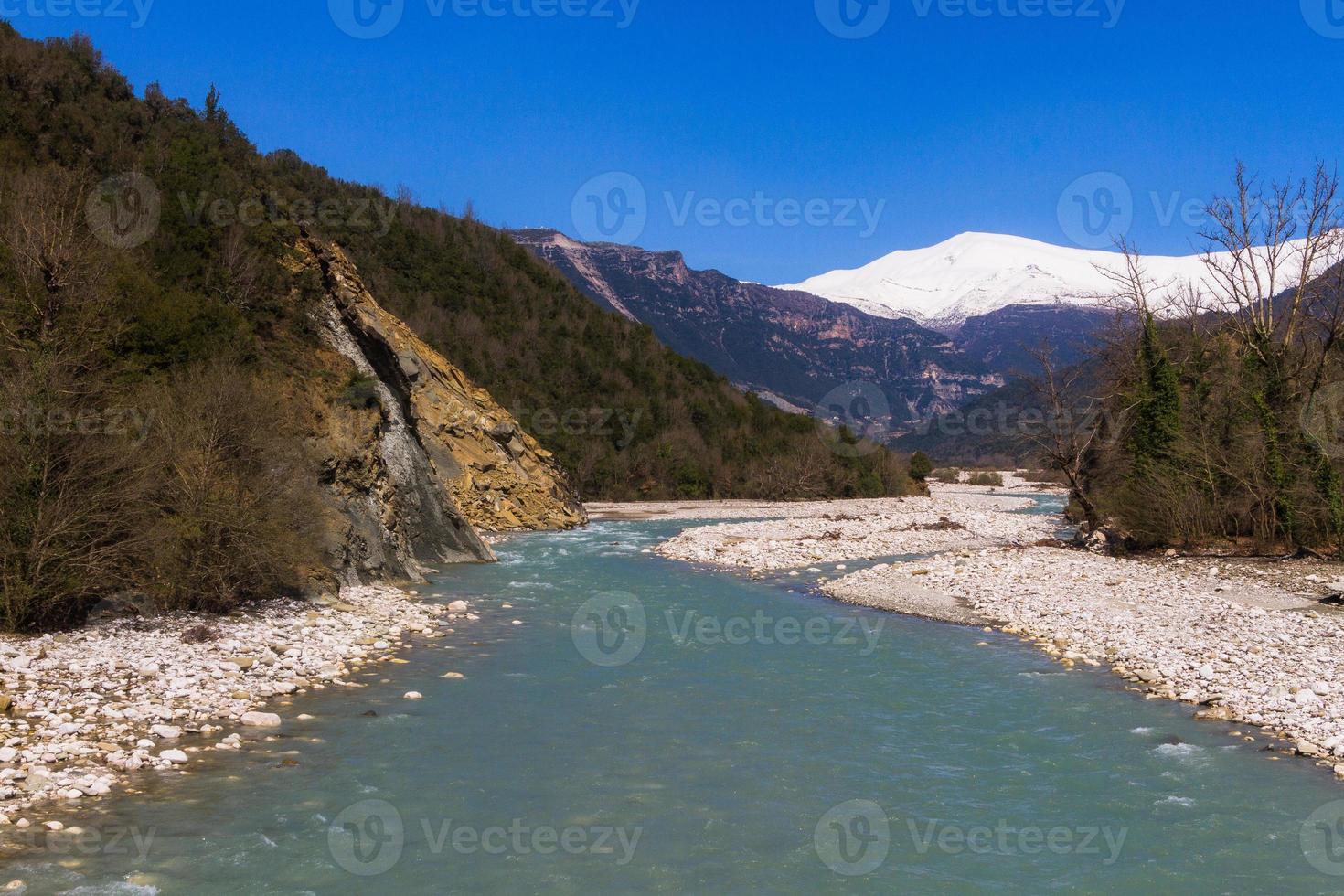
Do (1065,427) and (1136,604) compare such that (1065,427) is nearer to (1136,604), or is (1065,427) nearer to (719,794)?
(1136,604)

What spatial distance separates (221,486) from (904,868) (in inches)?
521

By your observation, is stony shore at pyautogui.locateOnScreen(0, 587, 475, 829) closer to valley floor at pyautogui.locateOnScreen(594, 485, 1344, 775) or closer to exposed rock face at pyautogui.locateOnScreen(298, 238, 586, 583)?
exposed rock face at pyautogui.locateOnScreen(298, 238, 586, 583)

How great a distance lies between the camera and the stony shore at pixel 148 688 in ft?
27.5

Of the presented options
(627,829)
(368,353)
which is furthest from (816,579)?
(627,829)

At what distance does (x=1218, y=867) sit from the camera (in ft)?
24.4

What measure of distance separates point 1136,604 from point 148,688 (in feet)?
61.2

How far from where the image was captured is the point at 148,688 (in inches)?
431

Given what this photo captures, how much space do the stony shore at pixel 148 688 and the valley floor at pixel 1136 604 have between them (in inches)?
477

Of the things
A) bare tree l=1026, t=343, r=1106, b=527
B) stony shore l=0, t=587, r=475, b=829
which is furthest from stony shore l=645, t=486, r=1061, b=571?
stony shore l=0, t=587, r=475, b=829

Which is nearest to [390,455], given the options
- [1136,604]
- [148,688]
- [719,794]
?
[148,688]

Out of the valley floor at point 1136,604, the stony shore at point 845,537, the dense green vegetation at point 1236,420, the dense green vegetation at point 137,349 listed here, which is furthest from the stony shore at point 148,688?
the dense green vegetation at point 1236,420

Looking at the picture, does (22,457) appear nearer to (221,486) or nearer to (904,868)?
(221,486)

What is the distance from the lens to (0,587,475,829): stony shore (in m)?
8.39

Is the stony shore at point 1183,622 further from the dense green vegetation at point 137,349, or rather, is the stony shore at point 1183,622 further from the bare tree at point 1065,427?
the dense green vegetation at point 137,349
